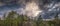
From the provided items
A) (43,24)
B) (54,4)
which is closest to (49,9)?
(54,4)

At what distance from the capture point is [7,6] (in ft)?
9.60

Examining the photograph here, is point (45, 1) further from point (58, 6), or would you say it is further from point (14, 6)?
point (14, 6)

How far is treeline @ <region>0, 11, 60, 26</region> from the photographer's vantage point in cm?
281

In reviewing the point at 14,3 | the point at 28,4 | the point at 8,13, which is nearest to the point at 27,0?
the point at 28,4

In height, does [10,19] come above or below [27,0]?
below

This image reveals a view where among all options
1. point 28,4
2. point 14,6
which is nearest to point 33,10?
point 28,4

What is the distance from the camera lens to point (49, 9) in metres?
2.87

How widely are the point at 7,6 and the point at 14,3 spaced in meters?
0.15

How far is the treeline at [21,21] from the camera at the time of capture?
2812 millimetres

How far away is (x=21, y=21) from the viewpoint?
2.87 metres

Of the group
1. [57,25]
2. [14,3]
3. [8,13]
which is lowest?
[57,25]

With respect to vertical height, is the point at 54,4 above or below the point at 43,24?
above

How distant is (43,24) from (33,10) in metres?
0.33

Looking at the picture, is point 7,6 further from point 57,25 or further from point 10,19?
point 57,25
